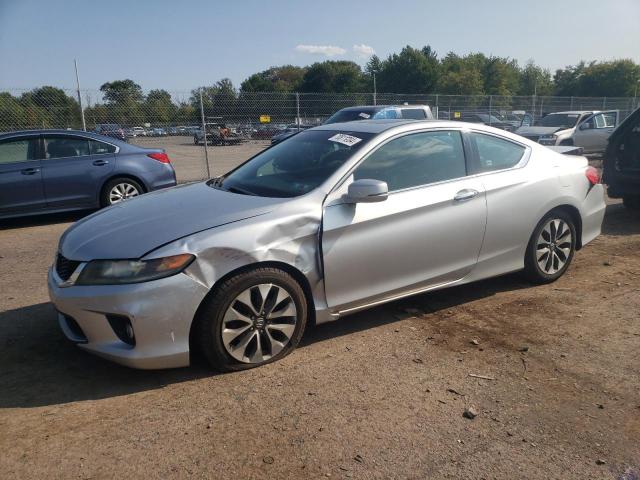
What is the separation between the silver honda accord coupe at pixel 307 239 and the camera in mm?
3148

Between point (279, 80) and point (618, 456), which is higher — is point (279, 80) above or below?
above

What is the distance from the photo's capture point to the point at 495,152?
4.56m

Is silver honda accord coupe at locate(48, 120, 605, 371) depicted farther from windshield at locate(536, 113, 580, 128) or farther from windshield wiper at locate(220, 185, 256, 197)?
windshield at locate(536, 113, 580, 128)

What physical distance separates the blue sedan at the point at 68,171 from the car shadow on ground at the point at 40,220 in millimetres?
381

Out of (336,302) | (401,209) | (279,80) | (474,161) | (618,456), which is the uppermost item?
(279,80)

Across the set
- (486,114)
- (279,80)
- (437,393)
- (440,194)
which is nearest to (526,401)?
(437,393)

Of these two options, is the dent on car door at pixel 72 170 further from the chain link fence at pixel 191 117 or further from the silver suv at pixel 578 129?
the silver suv at pixel 578 129

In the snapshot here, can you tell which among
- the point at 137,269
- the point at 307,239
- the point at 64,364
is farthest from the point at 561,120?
the point at 64,364

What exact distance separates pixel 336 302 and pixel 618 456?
5.96ft

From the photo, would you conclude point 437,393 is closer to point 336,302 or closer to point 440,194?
point 336,302

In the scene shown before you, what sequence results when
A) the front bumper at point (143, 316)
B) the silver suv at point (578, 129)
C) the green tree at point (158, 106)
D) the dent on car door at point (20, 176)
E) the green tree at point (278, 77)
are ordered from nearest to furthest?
the front bumper at point (143, 316) < the dent on car door at point (20, 176) < the green tree at point (158, 106) < the silver suv at point (578, 129) < the green tree at point (278, 77)

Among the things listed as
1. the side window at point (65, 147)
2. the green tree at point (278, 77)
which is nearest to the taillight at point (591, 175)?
the side window at point (65, 147)

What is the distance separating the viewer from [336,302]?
3.67 metres

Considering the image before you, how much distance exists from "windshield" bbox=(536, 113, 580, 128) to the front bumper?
16.7 m
